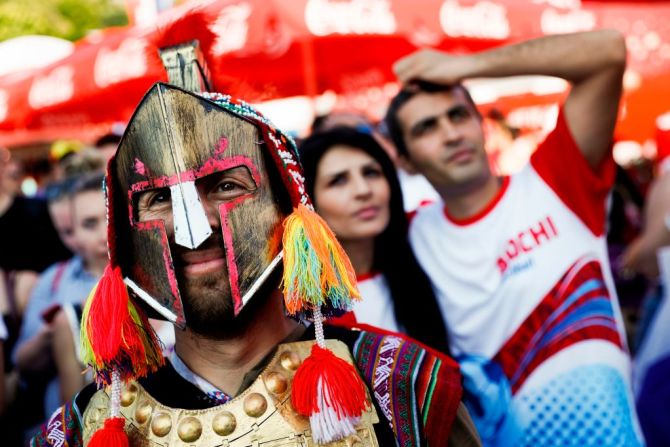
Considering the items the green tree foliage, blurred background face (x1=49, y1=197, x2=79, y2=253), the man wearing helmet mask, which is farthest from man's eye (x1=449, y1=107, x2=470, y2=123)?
the green tree foliage

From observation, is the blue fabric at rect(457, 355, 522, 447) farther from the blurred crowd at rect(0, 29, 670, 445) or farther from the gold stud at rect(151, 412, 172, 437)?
the gold stud at rect(151, 412, 172, 437)

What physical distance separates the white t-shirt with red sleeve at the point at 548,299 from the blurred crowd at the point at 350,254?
2 cm

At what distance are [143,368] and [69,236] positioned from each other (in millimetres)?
2226

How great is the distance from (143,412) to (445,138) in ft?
4.88

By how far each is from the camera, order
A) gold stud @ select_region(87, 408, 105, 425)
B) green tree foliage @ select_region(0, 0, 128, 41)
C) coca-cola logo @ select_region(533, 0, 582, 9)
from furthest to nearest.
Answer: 1. green tree foliage @ select_region(0, 0, 128, 41)
2. coca-cola logo @ select_region(533, 0, 582, 9)
3. gold stud @ select_region(87, 408, 105, 425)

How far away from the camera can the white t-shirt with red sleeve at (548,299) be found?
2.35m

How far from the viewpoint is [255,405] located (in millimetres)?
1563

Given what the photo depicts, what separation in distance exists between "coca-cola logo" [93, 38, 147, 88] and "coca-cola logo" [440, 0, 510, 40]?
7.18ft

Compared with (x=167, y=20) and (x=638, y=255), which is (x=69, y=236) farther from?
(x=638, y=255)

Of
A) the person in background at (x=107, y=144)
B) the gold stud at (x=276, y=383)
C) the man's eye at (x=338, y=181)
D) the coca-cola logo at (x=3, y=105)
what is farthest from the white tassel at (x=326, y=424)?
the coca-cola logo at (x=3, y=105)

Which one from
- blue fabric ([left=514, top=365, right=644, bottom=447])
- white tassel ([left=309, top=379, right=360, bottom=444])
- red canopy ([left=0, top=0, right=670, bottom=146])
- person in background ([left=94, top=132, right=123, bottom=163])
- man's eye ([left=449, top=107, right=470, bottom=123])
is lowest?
blue fabric ([left=514, top=365, right=644, bottom=447])

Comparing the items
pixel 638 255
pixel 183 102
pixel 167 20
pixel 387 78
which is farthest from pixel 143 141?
pixel 387 78

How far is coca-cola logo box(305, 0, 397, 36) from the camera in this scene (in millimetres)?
4617

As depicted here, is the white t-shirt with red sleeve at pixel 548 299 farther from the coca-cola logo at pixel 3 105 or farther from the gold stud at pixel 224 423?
the coca-cola logo at pixel 3 105
